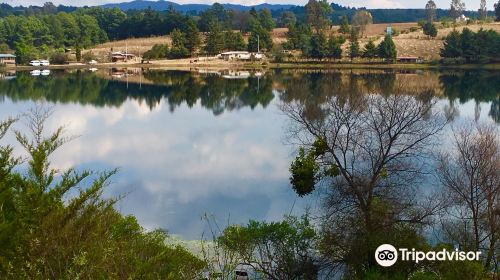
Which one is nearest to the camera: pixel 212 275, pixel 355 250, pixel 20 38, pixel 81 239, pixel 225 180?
pixel 81 239

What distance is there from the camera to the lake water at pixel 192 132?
807 inches

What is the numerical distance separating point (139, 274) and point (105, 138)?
27288 mm

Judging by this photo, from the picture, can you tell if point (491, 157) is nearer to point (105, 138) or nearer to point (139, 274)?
point (139, 274)

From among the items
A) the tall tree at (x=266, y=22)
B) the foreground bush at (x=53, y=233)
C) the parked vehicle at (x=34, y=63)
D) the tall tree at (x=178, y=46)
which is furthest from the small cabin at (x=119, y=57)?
the foreground bush at (x=53, y=233)

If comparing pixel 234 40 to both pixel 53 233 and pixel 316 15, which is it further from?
pixel 53 233

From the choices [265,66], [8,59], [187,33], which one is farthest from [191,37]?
[8,59]

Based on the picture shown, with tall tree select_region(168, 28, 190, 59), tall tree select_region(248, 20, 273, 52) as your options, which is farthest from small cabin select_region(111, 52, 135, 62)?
tall tree select_region(248, 20, 273, 52)

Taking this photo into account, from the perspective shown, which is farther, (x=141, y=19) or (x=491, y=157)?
(x=141, y=19)

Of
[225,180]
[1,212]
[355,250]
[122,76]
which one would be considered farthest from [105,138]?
[122,76]

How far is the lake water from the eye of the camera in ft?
67.3

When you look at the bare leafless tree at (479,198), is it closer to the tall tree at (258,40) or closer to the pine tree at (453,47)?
the pine tree at (453,47)

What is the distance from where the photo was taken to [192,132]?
35688mm

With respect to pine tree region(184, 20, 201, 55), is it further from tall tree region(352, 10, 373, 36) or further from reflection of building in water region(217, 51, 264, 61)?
tall tree region(352, 10, 373, 36)

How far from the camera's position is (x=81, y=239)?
23.0 feet
